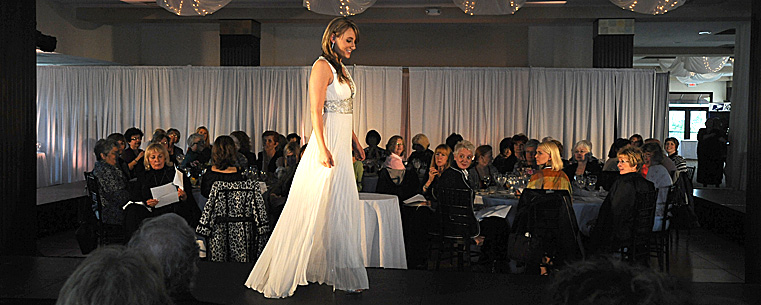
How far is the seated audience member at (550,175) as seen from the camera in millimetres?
5441

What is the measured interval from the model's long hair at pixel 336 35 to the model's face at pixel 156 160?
9.80 feet

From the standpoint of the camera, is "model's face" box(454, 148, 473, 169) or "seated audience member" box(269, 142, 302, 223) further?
"seated audience member" box(269, 142, 302, 223)

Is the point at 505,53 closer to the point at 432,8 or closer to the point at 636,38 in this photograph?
the point at 432,8

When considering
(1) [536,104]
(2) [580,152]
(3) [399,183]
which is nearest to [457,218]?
(3) [399,183]

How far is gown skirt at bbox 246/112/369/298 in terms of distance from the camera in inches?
152

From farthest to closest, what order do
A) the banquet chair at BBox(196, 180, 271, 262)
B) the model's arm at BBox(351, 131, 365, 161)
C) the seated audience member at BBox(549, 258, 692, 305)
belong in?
the banquet chair at BBox(196, 180, 271, 262)
the model's arm at BBox(351, 131, 365, 161)
the seated audience member at BBox(549, 258, 692, 305)

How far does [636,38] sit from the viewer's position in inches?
597

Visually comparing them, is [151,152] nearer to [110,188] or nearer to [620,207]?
[110,188]

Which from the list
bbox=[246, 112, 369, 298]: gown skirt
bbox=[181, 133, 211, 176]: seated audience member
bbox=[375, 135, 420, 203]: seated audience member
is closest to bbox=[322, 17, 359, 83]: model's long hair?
bbox=[246, 112, 369, 298]: gown skirt

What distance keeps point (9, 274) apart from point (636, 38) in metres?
14.1

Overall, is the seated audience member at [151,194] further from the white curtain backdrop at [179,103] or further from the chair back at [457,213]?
the white curtain backdrop at [179,103]

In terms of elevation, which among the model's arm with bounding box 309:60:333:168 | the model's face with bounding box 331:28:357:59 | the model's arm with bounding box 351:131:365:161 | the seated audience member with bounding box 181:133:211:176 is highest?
the model's face with bounding box 331:28:357:59

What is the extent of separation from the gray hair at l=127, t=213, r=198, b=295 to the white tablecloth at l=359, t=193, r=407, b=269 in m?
2.63

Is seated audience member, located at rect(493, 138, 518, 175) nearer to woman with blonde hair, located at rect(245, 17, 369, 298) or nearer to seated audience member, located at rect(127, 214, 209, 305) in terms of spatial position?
woman with blonde hair, located at rect(245, 17, 369, 298)
